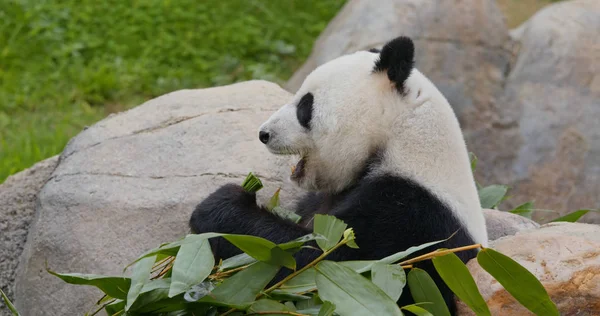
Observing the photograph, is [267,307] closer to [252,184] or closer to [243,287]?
[243,287]

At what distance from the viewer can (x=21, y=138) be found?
5.46 m

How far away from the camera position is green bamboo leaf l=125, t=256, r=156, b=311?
2.38 metres

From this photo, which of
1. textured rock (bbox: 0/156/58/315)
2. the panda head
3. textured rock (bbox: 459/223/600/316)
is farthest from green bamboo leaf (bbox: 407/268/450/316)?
textured rock (bbox: 0/156/58/315)

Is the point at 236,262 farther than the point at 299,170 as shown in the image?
No

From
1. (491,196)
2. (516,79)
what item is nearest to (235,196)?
(491,196)

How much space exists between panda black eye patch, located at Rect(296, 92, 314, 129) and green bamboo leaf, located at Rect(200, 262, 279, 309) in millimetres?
595

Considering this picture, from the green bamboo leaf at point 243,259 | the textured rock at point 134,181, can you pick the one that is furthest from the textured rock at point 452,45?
the green bamboo leaf at point 243,259

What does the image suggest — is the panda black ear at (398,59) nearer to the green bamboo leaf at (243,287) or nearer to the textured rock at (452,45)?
the green bamboo leaf at (243,287)

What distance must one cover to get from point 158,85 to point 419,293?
497cm

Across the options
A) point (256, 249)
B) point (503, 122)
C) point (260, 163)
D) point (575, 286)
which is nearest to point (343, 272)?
point (256, 249)

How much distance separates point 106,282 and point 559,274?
1.41 m

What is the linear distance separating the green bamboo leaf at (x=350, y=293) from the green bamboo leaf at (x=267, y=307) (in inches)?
5.5

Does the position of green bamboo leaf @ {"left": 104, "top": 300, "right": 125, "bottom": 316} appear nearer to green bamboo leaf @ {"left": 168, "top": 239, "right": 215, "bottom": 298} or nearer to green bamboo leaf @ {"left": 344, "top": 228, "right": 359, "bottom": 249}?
green bamboo leaf @ {"left": 168, "top": 239, "right": 215, "bottom": 298}

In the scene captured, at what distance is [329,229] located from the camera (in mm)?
2461
